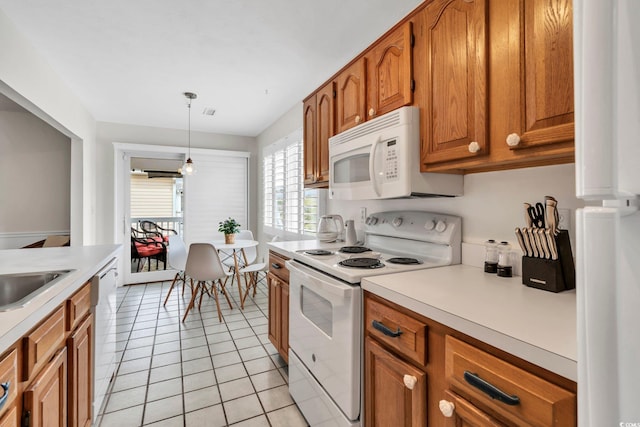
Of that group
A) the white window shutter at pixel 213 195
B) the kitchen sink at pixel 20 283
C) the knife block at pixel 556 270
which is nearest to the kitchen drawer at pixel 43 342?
the kitchen sink at pixel 20 283

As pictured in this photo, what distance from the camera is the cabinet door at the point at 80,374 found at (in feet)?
4.03

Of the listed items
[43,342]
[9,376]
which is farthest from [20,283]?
[9,376]

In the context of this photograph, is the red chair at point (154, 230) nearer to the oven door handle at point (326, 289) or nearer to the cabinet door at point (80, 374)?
the cabinet door at point (80, 374)

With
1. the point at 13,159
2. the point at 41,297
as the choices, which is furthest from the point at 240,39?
the point at 13,159

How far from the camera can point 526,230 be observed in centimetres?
118

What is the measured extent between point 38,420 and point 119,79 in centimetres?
296

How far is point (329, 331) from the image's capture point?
1437 mm

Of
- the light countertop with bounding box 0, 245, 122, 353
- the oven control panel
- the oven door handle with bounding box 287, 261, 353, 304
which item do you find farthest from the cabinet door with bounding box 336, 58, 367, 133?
the light countertop with bounding box 0, 245, 122, 353

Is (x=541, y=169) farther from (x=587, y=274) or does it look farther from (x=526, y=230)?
(x=587, y=274)

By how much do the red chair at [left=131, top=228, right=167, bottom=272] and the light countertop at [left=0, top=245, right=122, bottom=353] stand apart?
3.00 metres

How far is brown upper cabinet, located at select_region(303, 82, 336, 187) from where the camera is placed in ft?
7.39

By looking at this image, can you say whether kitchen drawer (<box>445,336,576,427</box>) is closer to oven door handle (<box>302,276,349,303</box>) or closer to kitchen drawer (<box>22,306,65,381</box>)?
oven door handle (<box>302,276,349,303</box>)

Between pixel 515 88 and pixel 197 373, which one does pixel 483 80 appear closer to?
pixel 515 88

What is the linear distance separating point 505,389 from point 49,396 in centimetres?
142
